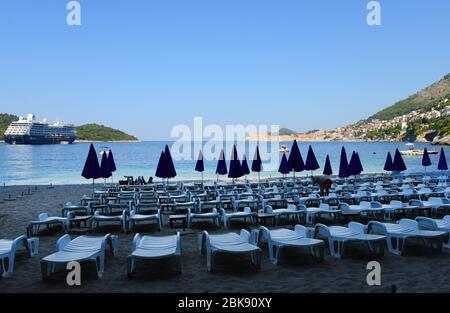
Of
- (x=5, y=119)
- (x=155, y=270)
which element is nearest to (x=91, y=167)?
(x=155, y=270)

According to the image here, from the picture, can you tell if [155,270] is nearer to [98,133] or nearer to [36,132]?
[36,132]

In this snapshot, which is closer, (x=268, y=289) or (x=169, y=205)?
(x=268, y=289)

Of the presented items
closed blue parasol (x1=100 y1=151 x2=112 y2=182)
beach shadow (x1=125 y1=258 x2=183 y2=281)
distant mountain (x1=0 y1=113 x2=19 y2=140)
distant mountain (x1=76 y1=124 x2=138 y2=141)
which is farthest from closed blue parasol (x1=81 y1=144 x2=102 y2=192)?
distant mountain (x1=76 y1=124 x2=138 y2=141)

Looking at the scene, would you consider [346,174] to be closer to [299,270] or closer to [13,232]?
[299,270]

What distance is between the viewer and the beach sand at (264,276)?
5461 mm

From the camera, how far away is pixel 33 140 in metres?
130

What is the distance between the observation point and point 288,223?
34.8ft

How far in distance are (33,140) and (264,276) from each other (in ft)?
461

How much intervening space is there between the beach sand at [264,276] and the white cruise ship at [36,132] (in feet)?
444

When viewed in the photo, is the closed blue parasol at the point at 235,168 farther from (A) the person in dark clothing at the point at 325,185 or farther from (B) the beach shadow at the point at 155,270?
(B) the beach shadow at the point at 155,270

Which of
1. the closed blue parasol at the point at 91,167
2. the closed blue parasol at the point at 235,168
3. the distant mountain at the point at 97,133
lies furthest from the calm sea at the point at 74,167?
the distant mountain at the point at 97,133

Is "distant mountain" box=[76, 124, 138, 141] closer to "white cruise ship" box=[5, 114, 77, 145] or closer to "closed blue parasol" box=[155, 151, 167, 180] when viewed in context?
"white cruise ship" box=[5, 114, 77, 145]
